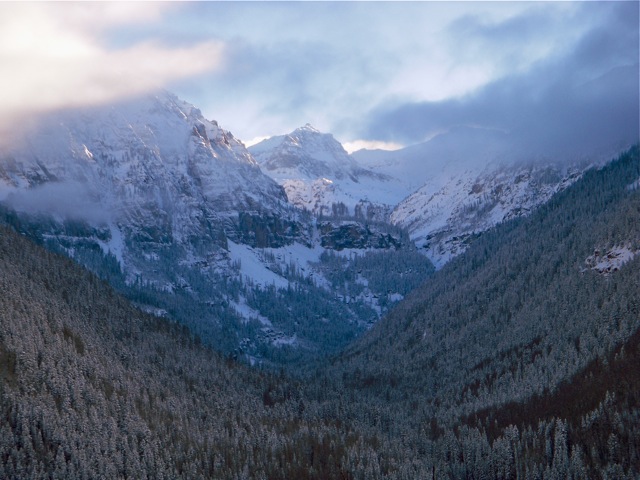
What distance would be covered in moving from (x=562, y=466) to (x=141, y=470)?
101 metres

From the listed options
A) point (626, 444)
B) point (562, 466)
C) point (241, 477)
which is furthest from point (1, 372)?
point (626, 444)

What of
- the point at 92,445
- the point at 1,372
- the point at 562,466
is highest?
the point at 1,372

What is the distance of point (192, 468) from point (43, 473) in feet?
117

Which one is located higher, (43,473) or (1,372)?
(1,372)

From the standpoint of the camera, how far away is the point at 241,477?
7790 inches

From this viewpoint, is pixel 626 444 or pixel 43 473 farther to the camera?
pixel 626 444

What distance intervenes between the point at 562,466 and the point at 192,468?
295 ft

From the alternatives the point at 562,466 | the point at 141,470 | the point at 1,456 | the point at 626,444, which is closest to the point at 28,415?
the point at 1,456

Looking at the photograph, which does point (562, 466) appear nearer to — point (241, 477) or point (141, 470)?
point (241, 477)

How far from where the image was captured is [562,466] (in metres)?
197

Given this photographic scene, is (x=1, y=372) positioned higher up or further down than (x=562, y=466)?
higher up

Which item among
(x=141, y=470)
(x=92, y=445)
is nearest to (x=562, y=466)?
(x=141, y=470)

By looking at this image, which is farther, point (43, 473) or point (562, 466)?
point (562, 466)

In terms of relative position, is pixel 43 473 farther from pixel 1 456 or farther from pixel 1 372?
pixel 1 372
